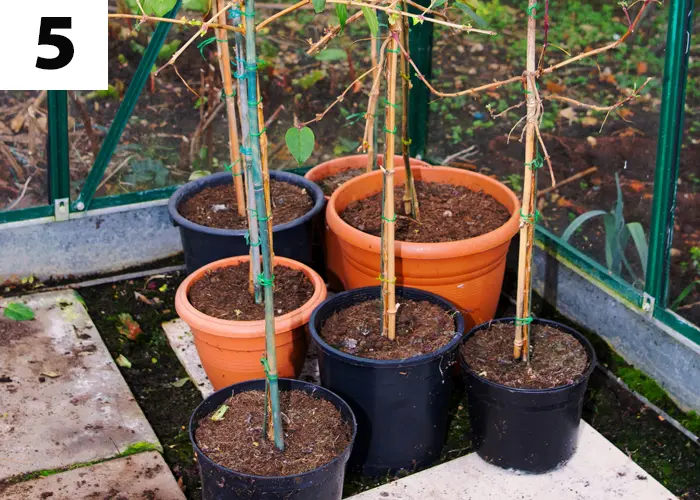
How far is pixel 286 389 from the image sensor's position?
2873 mm

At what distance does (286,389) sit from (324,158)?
68.5 inches

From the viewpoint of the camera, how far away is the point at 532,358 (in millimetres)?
3033

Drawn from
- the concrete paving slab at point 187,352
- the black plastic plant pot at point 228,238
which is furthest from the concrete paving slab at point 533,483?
the black plastic plant pot at point 228,238

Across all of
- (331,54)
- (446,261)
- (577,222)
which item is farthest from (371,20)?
(577,222)

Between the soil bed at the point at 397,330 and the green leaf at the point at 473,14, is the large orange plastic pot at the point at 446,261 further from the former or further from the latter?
the green leaf at the point at 473,14

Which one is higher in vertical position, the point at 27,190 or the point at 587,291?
the point at 27,190

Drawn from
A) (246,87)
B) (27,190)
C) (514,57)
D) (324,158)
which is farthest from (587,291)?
(27,190)

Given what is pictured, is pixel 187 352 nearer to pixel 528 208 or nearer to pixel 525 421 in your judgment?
pixel 525 421

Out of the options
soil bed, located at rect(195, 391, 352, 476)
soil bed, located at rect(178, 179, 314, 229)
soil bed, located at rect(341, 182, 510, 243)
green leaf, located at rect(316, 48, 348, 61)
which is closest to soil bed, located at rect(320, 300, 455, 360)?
soil bed, located at rect(195, 391, 352, 476)

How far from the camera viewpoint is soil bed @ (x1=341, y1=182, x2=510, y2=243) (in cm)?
345

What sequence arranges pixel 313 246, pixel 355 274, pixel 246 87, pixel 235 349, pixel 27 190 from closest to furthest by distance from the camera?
pixel 246 87
pixel 235 349
pixel 355 274
pixel 27 190
pixel 313 246

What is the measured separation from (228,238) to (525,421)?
138 cm

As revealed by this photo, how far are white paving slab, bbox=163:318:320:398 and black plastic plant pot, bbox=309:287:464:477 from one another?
49cm

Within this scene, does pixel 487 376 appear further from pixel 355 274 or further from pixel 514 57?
pixel 514 57
